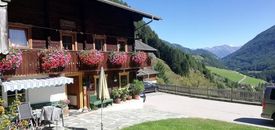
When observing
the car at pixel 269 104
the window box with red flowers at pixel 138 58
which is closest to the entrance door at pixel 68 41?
the window box with red flowers at pixel 138 58

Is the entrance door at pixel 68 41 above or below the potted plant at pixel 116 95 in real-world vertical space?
above

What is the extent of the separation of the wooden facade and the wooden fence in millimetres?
8321

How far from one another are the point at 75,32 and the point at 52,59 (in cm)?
423

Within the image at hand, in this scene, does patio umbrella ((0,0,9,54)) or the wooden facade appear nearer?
patio umbrella ((0,0,9,54))

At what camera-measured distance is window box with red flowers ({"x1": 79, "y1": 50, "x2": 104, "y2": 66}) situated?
1685 cm

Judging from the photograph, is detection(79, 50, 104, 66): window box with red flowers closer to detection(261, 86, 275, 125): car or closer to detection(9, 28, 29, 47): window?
detection(9, 28, 29, 47): window

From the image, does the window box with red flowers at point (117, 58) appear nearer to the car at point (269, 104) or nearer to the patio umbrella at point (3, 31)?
the car at point (269, 104)

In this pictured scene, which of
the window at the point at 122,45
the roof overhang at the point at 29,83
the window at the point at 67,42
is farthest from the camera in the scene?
the window at the point at 122,45

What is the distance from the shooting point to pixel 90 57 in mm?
17000

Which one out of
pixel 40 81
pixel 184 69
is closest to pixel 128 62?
pixel 40 81

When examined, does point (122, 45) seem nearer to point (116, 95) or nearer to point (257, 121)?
point (116, 95)

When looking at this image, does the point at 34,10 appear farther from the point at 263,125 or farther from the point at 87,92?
the point at 263,125

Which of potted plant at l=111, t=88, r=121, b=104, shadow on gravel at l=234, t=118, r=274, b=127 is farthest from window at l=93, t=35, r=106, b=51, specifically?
shadow on gravel at l=234, t=118, r=274, b=127

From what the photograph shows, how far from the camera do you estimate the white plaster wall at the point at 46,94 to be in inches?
597
